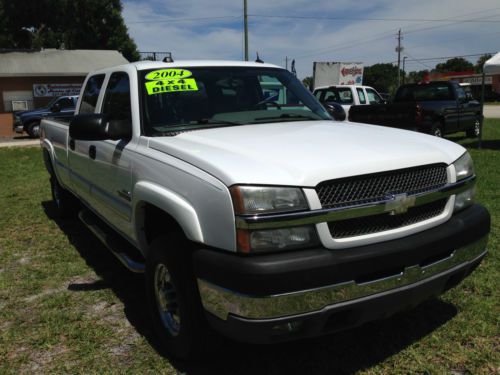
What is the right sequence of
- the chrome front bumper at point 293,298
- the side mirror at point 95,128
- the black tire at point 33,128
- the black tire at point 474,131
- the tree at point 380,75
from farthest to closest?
the tree at point 380,75
the black tire at point 33,128
the black tire at point 474,131
the side mirror at point 95,128
the chrome front bumper at point 293,298

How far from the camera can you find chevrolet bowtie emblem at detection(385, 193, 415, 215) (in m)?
2.42

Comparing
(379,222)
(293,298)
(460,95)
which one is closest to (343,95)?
(460,95)

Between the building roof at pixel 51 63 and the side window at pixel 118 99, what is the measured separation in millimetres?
23305

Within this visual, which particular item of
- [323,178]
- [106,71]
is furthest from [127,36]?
[323,178]

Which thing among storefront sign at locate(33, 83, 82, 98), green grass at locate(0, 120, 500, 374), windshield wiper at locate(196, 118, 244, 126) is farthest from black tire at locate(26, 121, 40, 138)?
windshield wiper at locate(196, 118, 244, 126)

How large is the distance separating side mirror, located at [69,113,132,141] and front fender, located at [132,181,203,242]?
0.43 metres

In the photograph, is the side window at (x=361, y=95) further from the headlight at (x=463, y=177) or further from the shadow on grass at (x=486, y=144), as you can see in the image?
the headlight at (x=463, y=177)

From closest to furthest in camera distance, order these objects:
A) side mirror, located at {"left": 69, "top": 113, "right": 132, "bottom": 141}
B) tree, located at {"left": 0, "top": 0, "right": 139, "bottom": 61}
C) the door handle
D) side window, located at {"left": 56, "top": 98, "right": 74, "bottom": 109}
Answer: side mirror, located at {"left": 69, "top": 113, "right": 132, "bottom": 141}, the door handle, side window, located at {"left": 56, "top": 98, "right": 74, "bottom": 109}, tree, located at {"left": 0, "top": 0, "right": 139, "bottom": 61}

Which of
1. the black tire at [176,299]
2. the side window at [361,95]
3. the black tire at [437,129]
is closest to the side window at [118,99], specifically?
the black tire at [176,299]

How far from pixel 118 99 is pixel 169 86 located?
0.61m

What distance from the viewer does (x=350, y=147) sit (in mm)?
2662

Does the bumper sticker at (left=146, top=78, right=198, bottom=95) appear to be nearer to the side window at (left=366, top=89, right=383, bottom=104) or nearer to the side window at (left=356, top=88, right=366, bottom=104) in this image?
the side window at (left=356, top=88, right=366, bottom=104)

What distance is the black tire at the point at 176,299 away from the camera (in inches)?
102

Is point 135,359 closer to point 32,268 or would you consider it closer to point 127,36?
point 32,268
